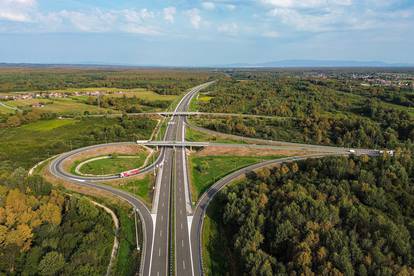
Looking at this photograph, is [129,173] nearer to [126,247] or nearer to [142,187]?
[142,187]

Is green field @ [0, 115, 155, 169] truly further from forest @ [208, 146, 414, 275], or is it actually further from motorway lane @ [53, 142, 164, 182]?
forest @ [208, 146, 414, 275]

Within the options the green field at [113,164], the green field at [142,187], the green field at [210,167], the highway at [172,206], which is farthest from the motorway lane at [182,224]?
the green field at [113,164]

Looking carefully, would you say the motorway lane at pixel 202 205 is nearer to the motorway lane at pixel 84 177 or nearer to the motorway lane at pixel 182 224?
the motorway lane at pixel 182 224

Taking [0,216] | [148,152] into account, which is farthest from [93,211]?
[148,152]

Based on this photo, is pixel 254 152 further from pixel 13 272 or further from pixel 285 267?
pixel 13 272

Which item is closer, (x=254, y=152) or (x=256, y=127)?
(x=254, y=152)

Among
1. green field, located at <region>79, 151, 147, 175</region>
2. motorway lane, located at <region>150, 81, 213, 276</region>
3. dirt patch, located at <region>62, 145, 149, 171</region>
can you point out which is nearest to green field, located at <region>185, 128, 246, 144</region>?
motorway lane, located at <region>150, 81, 213, 276</region>

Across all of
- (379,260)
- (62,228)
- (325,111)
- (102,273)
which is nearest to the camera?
(379,260)
